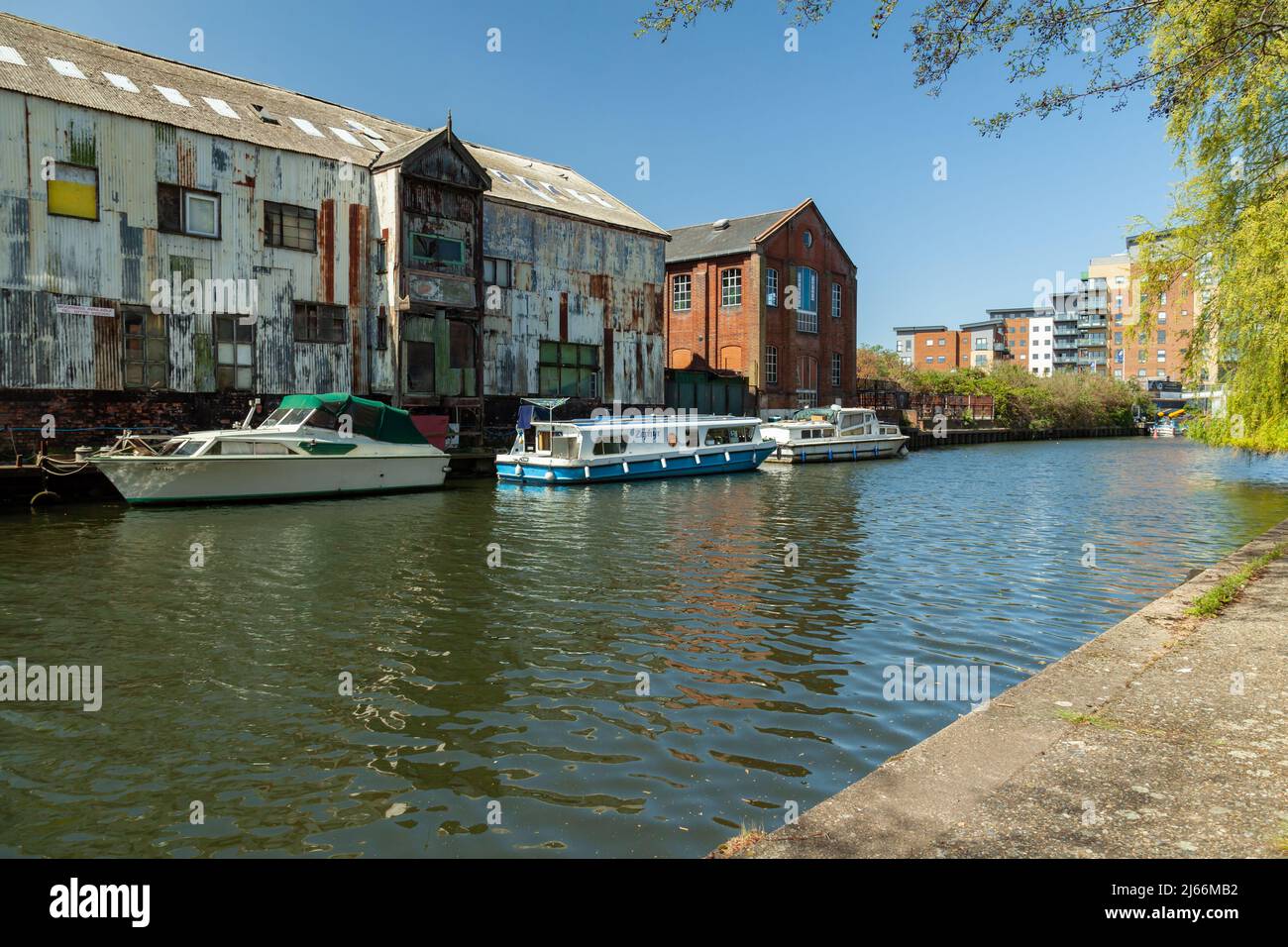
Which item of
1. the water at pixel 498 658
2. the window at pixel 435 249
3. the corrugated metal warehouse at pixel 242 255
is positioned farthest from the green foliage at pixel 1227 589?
the window at pixel 435 249

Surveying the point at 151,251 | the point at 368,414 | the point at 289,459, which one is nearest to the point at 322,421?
the point at 368,414

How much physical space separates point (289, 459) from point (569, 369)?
50.1 ft

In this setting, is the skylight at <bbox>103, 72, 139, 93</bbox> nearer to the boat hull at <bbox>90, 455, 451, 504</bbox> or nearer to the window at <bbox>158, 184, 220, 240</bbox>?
the window at <bbox>158, 184, 220, 240</bbox>

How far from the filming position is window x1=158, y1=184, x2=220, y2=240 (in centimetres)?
2391

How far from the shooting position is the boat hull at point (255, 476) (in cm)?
1981

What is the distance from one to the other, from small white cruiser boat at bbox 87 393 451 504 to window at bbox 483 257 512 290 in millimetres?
9155

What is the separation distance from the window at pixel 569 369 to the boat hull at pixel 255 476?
1026cm

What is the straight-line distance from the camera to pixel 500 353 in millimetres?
32406

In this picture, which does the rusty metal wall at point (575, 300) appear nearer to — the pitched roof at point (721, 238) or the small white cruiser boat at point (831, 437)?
the small white cruiser boat at point (831, 437)

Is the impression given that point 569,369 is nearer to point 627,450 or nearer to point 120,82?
point 627,450

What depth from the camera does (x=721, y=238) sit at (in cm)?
5028

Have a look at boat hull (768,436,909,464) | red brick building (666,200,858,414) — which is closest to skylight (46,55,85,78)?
boat hull (768,436,909,464)
